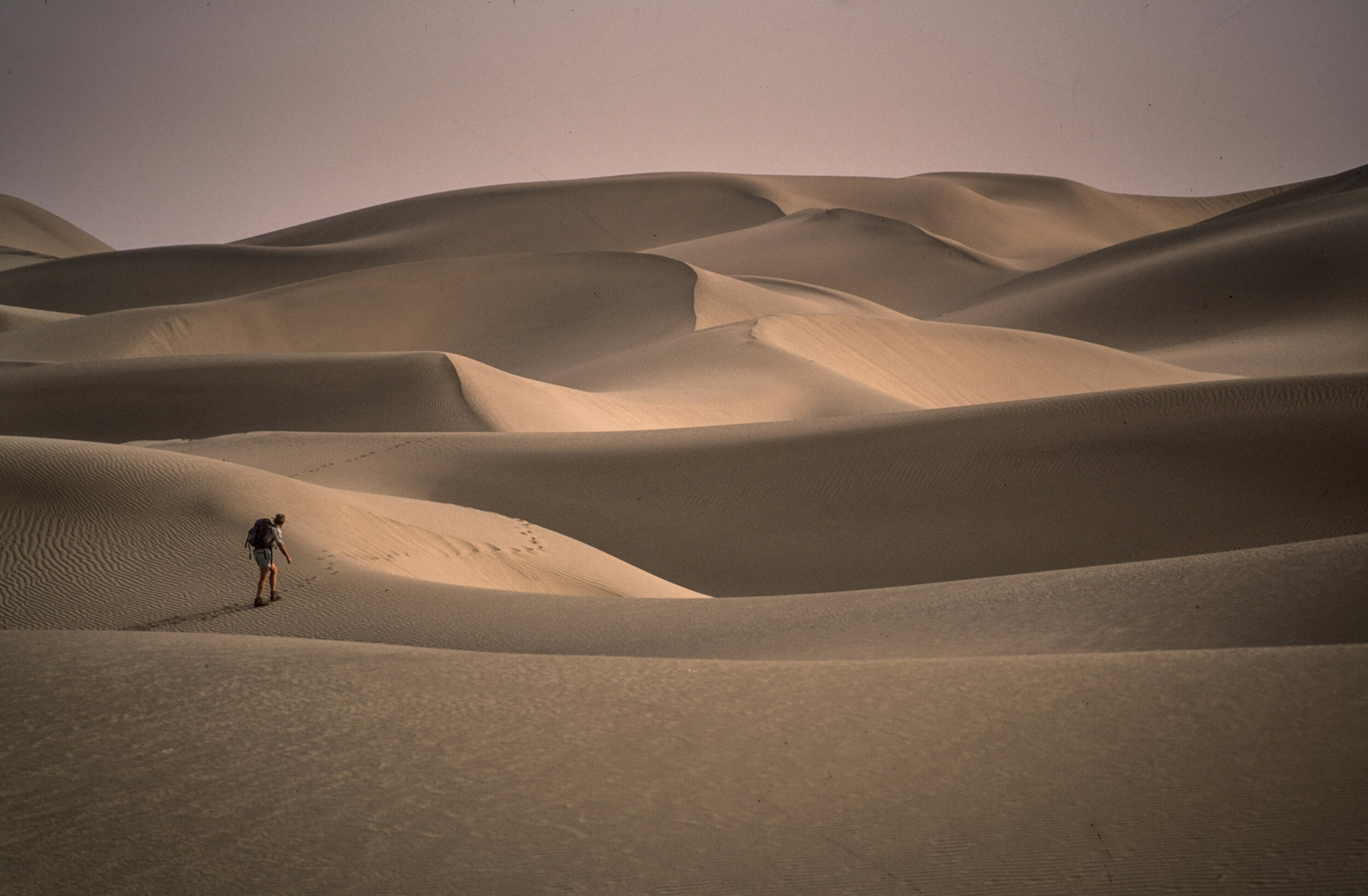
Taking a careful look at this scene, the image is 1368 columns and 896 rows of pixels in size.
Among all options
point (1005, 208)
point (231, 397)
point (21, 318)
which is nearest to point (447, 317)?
point (21, 318)

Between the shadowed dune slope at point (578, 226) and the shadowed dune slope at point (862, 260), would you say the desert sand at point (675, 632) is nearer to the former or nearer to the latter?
the shadowed dune slope at point (578, 226)

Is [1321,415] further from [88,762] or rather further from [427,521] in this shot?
[88,762]

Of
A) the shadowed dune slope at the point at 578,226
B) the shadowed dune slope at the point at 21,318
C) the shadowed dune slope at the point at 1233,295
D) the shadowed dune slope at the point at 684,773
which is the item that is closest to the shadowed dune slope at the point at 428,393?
the shadowed dune slope at the point at 1233,295

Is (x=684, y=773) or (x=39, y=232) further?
(x=39, y=232)

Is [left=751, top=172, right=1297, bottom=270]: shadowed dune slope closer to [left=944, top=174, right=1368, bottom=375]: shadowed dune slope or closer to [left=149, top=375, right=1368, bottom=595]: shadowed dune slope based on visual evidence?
[left=944, top=174, right=1368, bottom=375]: shadowed dune slope

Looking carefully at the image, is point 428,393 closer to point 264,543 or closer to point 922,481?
point 922,481

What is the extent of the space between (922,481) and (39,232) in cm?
10387

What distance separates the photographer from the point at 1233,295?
3850cm

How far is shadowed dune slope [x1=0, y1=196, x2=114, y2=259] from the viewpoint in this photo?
92.3 meters

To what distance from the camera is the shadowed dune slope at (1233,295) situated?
1259 inches

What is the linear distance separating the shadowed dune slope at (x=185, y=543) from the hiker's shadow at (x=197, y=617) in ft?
0.32

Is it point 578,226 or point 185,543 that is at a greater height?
point 578,226

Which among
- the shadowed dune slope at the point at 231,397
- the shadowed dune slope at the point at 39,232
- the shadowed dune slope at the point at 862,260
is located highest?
the shadowed dune slope at the point at 39,232

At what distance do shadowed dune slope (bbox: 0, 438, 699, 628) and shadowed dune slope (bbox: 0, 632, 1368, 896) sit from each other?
89.7 inches
